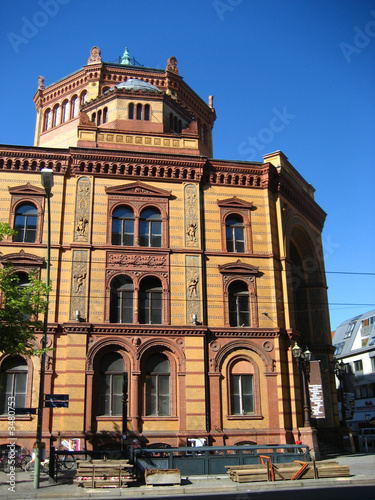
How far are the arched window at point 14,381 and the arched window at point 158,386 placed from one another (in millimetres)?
6365

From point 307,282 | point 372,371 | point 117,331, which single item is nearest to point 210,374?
point 117,331

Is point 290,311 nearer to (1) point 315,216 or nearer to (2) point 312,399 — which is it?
(2) point 312,399

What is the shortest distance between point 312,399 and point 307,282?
10456 mm

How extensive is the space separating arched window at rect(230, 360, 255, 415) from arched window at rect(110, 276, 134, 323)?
646cm

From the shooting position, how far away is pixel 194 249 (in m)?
30.1

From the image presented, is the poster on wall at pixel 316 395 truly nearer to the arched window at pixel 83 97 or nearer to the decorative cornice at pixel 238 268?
the decorative cornice at pixel 238 268

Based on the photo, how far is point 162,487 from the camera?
62.4 feet

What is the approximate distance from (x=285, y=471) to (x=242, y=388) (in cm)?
856

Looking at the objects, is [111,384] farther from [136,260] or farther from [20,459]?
[136,260]

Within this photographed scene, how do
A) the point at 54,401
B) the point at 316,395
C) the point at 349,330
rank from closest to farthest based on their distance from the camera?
the point at 54,401 → the point at 316,395 → the point at 349,330

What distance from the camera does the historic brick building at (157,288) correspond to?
27172 mm

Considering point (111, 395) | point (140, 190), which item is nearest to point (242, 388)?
point (111, 395)

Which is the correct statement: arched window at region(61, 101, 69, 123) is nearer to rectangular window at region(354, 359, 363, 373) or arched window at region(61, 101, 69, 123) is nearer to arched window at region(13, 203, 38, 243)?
arched window at region(13, 203, 38, 243)

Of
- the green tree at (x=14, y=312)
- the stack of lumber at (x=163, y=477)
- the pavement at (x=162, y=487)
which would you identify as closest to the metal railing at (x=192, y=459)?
the pavement at (x=162, y=487)
